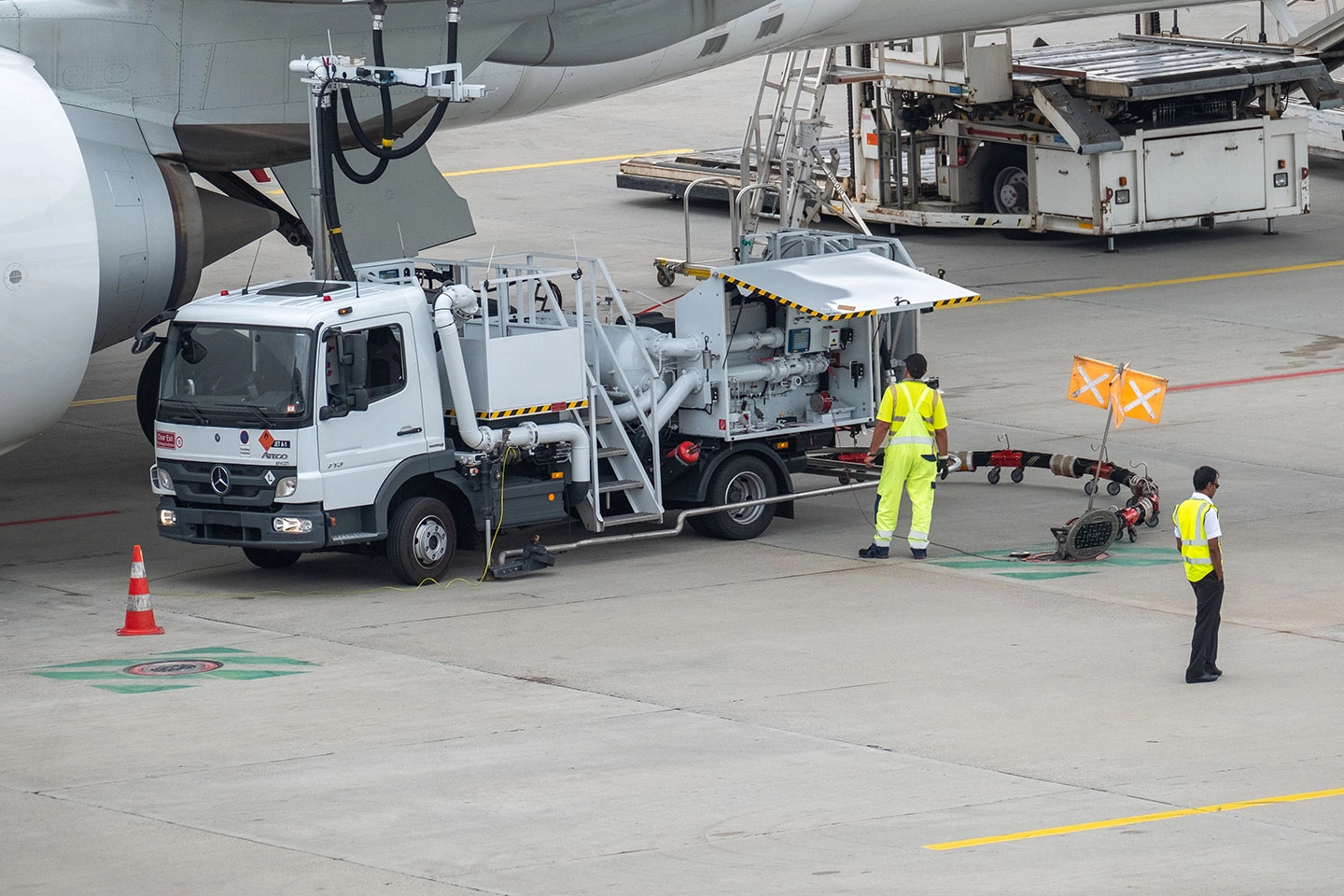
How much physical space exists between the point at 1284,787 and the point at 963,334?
15519mm

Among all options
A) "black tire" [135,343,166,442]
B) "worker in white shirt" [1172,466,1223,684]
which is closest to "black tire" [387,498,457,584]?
"black tire" [135,343,166,442]

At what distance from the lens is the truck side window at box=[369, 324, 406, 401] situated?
52.0 ft

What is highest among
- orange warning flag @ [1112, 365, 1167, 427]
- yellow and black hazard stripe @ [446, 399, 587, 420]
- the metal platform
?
the metal platform

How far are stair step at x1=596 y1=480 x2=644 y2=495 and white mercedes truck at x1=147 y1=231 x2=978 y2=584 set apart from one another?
0.02 meters

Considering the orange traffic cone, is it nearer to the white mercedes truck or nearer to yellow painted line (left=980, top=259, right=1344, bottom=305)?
the white mercedes truck

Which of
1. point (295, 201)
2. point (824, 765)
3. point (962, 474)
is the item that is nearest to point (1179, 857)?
point (824, 765)

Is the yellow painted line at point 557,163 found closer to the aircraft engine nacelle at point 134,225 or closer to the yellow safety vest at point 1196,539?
the aircraft engine nacelle at point 134,225

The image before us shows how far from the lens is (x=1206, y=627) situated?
500 inches

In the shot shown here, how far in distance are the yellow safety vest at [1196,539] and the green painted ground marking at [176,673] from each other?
5.58 m

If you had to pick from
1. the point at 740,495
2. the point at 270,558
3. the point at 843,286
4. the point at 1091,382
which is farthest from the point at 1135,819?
the point at 270,558

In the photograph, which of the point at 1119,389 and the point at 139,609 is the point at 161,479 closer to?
the point at 139,609

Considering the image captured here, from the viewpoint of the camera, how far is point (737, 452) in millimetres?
17422

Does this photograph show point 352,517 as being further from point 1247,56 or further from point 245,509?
point 1247,56

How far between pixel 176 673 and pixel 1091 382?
25.3ft
